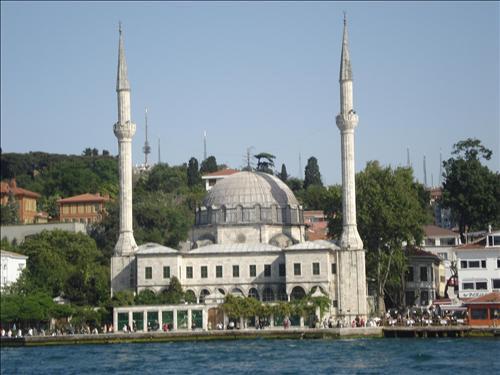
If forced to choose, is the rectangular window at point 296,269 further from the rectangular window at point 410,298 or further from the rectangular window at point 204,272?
the rectangular window at point 410,298

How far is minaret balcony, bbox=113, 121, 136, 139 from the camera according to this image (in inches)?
2854

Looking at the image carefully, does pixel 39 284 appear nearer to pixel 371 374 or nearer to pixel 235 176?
pixel 235 176

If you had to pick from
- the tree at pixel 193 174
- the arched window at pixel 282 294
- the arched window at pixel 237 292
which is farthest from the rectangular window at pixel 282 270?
the tree at pixel 193 174

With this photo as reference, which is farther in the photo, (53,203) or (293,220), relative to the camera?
(53,203)

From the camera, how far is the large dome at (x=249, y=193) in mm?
75375

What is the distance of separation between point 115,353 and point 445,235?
4170 centimetres

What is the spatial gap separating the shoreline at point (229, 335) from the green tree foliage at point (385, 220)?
10027 millimetres

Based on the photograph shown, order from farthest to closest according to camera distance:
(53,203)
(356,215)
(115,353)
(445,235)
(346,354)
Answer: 1. (53,203)
2. (445,235)
3. (356,215)
4. (115,353)
5. (346,354)

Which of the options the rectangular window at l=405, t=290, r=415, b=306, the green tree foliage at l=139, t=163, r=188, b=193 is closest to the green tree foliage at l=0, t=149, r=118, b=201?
the green tree foliage at l=139, t=163, r=188, b=193

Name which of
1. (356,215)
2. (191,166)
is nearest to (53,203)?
(191,166)

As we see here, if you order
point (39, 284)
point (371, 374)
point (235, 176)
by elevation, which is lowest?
point (371, 374)

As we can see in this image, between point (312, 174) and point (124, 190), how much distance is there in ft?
170

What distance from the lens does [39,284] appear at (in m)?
73.9

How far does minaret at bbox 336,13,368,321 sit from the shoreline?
511 cm
